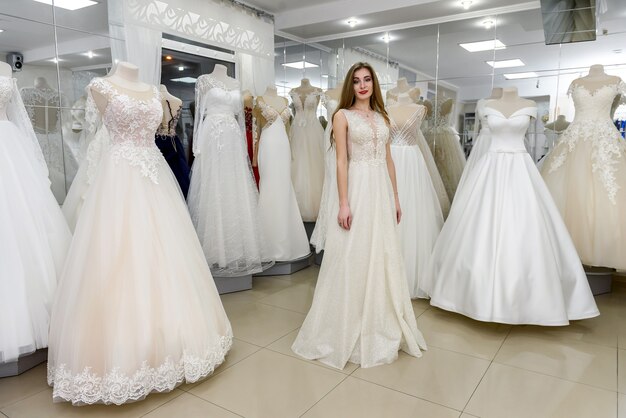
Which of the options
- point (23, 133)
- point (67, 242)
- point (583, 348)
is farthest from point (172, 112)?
point (583, 348)

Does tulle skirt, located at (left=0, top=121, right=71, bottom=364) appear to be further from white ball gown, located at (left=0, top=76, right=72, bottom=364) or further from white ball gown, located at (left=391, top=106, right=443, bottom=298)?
white ball gown, located at (left=391, top=106, right=443, bottom=298)

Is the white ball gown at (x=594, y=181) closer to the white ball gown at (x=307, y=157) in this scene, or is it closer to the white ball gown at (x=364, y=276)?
the white ball gown at (x=364, y=276)

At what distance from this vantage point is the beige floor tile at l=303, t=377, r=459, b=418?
2090mm

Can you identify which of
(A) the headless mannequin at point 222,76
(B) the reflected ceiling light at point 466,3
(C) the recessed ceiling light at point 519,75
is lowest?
(A) the headless mannequin at point 222,76

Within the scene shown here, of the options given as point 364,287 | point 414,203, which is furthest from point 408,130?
point 364,287

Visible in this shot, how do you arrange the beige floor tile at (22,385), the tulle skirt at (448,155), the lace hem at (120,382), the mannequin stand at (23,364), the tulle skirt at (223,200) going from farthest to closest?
the tulle skirt at (448,155)
the tulle skirt at (223,200)
the mannequin stand at (23,364)
the beige floor tile at (22,385)
the lace hem at (120,382)

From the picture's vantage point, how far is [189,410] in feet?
7.00

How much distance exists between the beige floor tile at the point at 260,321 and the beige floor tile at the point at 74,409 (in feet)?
2.76

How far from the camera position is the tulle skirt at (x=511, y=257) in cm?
290

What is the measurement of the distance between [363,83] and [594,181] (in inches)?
91.0

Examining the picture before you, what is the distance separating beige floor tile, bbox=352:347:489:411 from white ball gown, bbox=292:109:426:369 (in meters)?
0.08


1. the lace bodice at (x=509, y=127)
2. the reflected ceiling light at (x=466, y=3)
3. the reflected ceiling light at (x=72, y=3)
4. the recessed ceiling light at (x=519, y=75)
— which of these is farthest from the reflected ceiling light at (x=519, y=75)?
the reflected ceiling light at (x=72, y=3)

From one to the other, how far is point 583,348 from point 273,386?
2.04 meters

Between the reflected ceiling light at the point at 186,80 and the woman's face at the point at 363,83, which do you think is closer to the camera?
the woman's face at the point at 363,83
